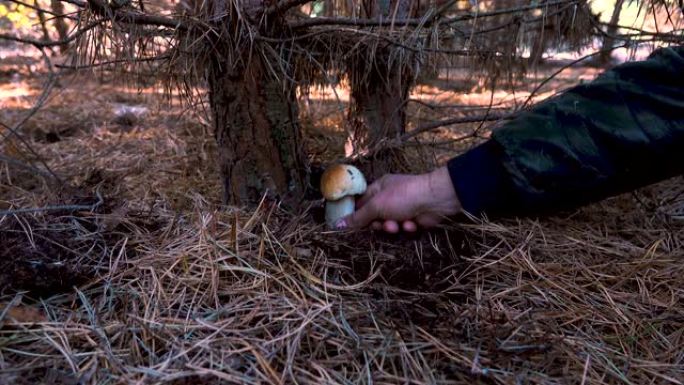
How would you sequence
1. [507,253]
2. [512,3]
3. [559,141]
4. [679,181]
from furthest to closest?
[512,3], [679,181], [507,253], [559,141]

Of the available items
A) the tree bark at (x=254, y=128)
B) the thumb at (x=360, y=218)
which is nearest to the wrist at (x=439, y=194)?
the thumb at (x=360, y=218)

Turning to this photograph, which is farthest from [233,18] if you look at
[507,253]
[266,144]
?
[507,253]

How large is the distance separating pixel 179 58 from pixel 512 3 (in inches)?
97.6

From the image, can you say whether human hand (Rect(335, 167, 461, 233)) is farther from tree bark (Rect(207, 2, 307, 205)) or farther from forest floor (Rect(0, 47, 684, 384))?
tree bark (Rect(207, 2, 307, 205))

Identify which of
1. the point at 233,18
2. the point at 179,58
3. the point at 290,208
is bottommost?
the point at 290,208

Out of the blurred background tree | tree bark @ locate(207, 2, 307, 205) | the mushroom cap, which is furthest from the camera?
the mushroom cap

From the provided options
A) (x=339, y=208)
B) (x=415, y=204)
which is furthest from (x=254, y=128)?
(x=415, y=204)

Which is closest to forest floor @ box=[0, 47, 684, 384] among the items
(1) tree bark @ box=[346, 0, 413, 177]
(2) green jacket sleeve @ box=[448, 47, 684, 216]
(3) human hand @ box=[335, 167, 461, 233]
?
(3) human hand @ box=[335, 167, 461, 233]

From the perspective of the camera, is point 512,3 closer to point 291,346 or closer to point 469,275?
point 469,275

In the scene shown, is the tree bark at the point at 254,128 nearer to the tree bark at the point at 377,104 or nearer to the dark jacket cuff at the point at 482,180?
the tree bark at the point at 377,104

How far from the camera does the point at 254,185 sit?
1.66m

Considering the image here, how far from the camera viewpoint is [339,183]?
63.6 inches

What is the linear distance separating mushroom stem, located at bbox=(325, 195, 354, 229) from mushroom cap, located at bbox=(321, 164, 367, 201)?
36 mm

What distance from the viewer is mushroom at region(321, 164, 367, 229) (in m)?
1.62
